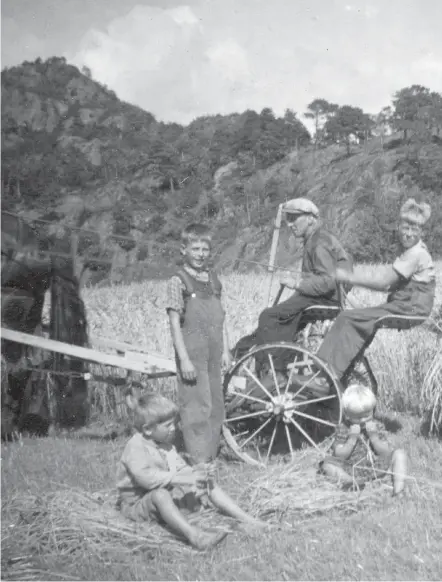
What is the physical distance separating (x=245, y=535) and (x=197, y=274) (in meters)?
1.88

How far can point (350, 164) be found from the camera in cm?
6200

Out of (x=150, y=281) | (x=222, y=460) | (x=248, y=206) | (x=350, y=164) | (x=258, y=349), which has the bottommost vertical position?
(x=222, y=460)

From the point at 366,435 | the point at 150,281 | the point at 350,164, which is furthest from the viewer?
the point at 350,164

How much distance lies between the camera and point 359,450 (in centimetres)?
457

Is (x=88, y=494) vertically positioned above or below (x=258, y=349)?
below

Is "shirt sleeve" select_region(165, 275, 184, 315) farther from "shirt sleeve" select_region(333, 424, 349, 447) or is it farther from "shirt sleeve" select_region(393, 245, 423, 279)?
"shirt sleeve" select_region(393, 245, 423, 279)

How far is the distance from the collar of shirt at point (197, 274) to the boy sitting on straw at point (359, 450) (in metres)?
1.28

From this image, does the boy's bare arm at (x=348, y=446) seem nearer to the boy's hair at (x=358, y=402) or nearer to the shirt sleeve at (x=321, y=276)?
the boy's hair at (x=358, y=402)

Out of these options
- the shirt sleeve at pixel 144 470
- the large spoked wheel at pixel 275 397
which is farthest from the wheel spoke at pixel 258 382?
the shirt sleeve at pixel 144 470

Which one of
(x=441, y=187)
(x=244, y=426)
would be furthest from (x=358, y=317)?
(x=441, y=187)

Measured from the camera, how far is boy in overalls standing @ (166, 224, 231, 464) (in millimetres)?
4598

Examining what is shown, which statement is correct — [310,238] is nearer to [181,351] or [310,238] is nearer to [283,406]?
[283,406]

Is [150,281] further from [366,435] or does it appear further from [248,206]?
[248,206]

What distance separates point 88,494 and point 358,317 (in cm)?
233
